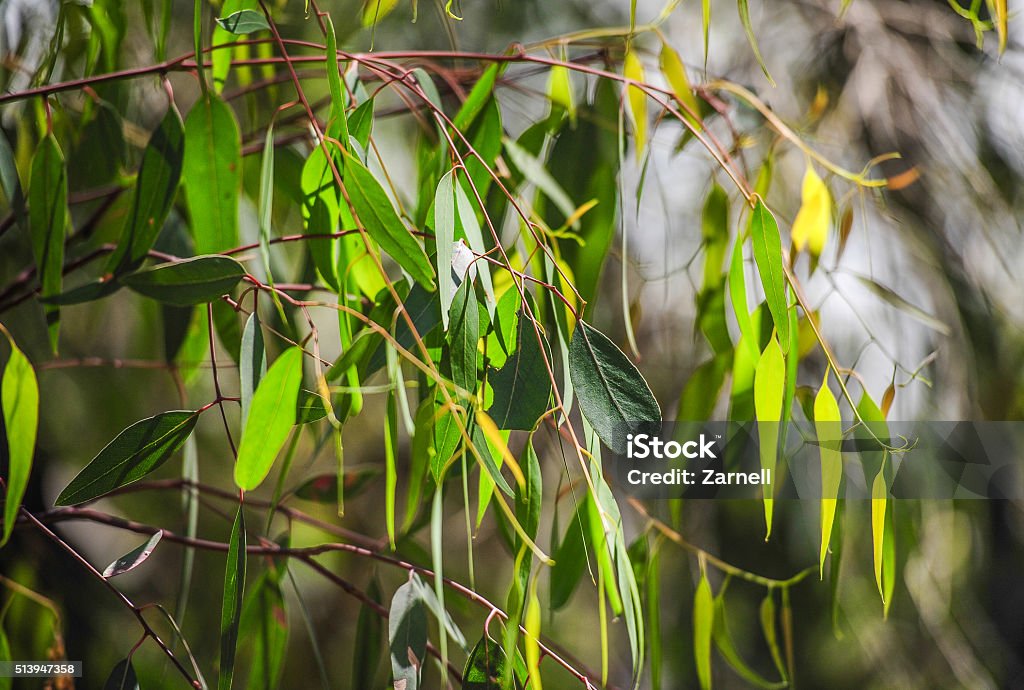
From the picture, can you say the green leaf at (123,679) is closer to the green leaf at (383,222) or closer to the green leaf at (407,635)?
the green leaf at (407,635)

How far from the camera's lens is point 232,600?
0.36 metres

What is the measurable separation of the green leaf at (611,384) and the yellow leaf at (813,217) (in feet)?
0.72

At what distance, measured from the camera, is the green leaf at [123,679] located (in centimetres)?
42

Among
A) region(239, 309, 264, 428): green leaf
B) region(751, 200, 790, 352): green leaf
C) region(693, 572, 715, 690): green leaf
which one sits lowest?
region(693, 572, 715, 690): green leaf

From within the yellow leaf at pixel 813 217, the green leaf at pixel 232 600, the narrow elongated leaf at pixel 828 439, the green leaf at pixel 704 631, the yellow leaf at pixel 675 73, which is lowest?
the green leaf at pixel 704 631

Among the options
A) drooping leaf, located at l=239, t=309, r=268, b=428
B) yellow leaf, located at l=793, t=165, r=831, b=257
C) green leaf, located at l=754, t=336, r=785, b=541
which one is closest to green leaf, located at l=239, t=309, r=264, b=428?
drooping leaf, located at l=239, t=309, r=268, b=428

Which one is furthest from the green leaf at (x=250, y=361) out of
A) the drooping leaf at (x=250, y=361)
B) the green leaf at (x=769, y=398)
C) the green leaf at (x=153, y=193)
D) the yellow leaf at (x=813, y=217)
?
the yellow leaf at (x=813, y=217)

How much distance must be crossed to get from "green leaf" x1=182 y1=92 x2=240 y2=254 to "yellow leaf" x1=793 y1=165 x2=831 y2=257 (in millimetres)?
342

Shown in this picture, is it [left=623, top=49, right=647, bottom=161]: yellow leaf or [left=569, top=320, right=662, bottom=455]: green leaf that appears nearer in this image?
[left=569, top=320, right=662, bottom=455]: green leaf

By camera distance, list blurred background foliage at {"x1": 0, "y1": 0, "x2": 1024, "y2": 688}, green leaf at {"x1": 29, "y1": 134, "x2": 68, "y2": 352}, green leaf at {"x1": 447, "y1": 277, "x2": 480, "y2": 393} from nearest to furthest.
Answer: green leaf at {"x1": 447, "y1": 277, "x2": 480, "y2": 393} < green leaf at {"x1": 29, "y1": 134, "x2": 68, "y2": 352} < blurred background foliage at {"x1": 0, "y1": 0, "x2": 1024, "y2": 688}

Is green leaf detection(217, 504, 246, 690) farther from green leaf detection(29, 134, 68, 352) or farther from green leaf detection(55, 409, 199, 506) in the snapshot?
green leaf detection(29, 134, 68, 352)

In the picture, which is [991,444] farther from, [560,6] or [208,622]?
[208,622]

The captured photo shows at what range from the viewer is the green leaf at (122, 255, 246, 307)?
1.17ft

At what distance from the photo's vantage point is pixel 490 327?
34cm
